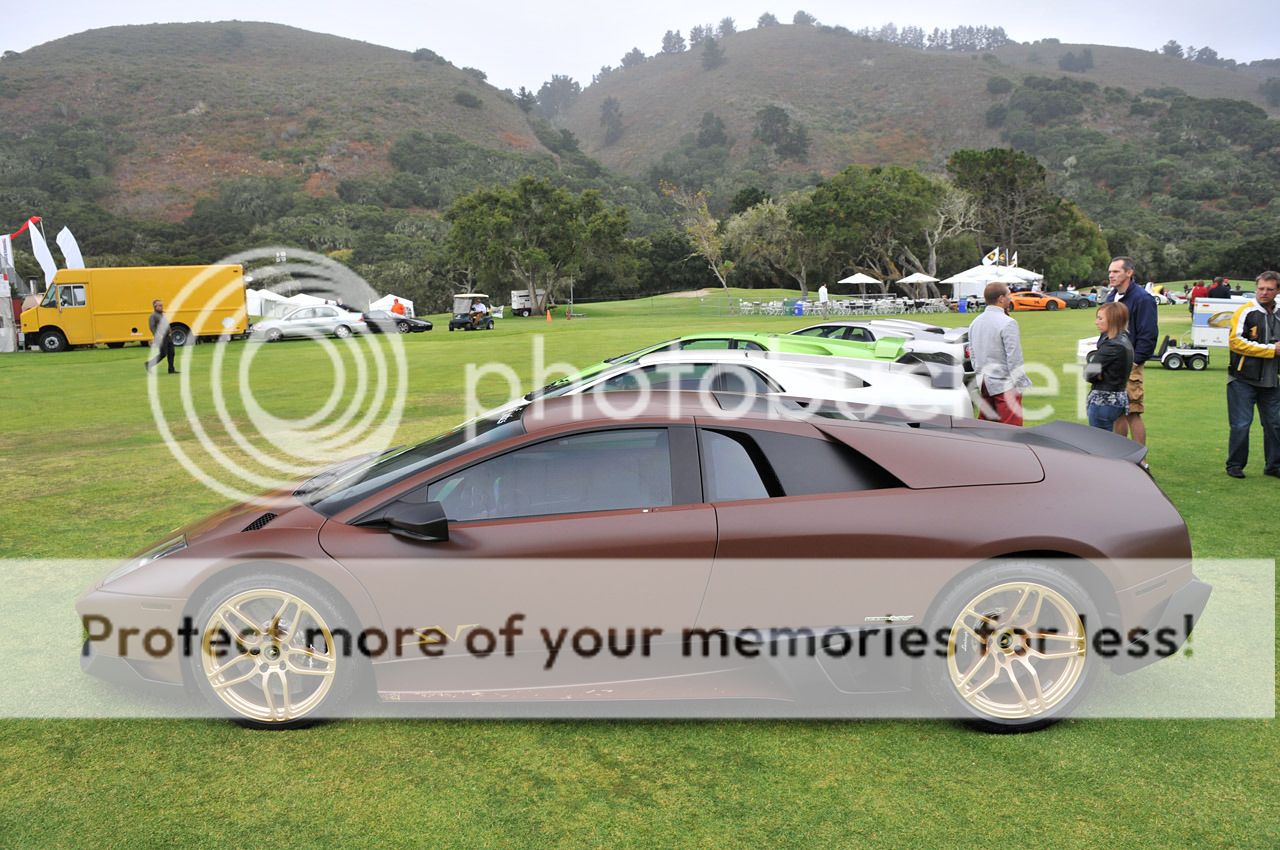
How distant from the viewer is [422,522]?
337 cm

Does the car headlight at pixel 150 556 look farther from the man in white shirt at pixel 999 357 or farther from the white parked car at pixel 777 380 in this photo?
the man in white shirt at pixel 999 357

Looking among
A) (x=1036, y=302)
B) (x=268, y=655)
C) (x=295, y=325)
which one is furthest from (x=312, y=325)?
(x=1036, y=302)

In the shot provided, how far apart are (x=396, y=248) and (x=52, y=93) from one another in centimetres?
9492

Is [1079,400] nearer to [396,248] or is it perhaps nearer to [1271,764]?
[1271,764]

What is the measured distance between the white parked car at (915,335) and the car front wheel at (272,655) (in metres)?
11.5

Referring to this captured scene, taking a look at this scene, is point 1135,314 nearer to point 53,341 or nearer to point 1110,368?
point 1110,368

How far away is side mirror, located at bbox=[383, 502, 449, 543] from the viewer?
3387 mm

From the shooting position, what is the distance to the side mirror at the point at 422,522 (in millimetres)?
3387

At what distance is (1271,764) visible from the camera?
3.24 m

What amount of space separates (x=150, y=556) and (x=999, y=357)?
21.7 ft

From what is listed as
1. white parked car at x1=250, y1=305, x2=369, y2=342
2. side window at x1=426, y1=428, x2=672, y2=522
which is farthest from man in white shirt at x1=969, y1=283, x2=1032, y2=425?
white parked car at x1=250, y1=305, x2=369, y2=342

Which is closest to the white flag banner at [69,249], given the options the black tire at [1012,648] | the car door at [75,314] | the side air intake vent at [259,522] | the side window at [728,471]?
the car door at [75,314]

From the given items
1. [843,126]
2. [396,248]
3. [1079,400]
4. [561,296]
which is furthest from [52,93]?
[1079,400]

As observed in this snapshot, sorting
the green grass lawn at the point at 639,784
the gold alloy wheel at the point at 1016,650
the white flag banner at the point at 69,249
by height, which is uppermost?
the white flag banner at the point at 69,249
